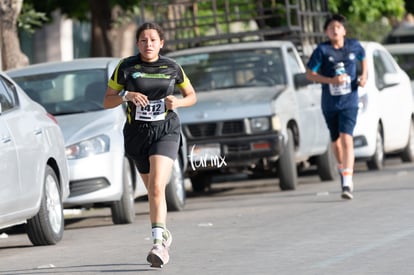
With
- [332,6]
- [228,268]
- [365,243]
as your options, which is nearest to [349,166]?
[365,243]

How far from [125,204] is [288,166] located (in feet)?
11.9

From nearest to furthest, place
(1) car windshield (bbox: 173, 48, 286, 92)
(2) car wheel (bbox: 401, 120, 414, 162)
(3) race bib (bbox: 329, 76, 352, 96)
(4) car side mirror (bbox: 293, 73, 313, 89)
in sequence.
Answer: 1. (3) race bib (bbox: 329, 76, 352, 96)
2. (4) car side mirror (bbox: 293, 73, 313, 89)
3. (1) car windshield (bbox: 173, 48, 286, 92)
4. (2) car wheel (bbox: 401, 120, 414, 162)

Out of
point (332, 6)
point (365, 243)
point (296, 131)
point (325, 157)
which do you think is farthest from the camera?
point (332, 6)

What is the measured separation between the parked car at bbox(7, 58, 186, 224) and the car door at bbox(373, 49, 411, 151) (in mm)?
5114

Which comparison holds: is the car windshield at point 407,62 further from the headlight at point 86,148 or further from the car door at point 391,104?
the headlight at point 86,148

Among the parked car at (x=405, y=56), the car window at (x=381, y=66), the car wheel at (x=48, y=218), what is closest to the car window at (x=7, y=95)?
the car wheel at (x=48, y=218)

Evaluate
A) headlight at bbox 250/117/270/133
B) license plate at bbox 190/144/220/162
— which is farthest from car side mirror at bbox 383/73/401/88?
license plate at bbox 190/144/220/162

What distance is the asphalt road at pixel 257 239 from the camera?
33.2 ft

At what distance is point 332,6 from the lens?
2795 centimetres

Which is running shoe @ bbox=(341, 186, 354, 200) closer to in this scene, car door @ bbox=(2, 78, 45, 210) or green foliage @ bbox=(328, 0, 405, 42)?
car door @ bbox=(2, 78, 45, 210)

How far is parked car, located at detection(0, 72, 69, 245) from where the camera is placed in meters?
11.5

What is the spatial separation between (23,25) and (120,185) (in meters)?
8.06

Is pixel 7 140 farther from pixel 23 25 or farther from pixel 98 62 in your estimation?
pixel 23 25

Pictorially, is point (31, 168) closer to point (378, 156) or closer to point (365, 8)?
point (378, 156)
